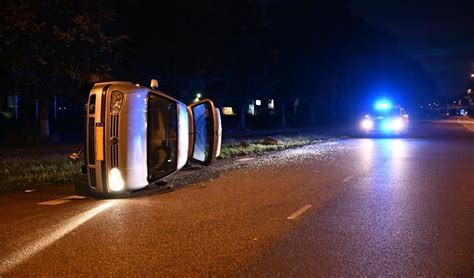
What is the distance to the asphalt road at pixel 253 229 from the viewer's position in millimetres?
5203

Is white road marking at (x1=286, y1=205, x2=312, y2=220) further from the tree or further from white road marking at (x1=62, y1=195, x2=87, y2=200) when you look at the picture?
the tree

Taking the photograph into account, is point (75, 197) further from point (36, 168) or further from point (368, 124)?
point (368, 124)

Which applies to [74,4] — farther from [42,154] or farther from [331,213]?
[331,213]

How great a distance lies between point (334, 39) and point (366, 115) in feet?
49.8

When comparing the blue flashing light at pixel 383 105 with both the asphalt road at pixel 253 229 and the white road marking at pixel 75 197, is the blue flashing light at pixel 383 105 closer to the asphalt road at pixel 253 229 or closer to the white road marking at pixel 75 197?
the asphalt road at pixel 253 229

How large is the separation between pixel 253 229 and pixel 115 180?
2.91 m

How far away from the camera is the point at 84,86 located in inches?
436

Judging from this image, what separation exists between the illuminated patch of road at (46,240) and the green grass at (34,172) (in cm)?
308

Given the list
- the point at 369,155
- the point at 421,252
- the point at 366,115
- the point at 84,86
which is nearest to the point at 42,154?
the point at 84,86

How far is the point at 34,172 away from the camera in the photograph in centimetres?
1226

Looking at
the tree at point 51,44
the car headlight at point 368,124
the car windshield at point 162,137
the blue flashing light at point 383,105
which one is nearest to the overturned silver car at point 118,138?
the car windshield at point 162,137

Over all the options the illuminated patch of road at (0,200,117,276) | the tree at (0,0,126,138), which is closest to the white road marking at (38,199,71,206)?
the illuminated patch of road at (0,200,117,276)

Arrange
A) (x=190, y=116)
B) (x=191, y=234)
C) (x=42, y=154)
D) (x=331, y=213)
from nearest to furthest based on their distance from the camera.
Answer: (x=191, y=234)
(x=331, y=213)
(x=190, y=116)
(x=42, y=154)

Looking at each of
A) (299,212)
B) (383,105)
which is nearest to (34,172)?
(299,212)
